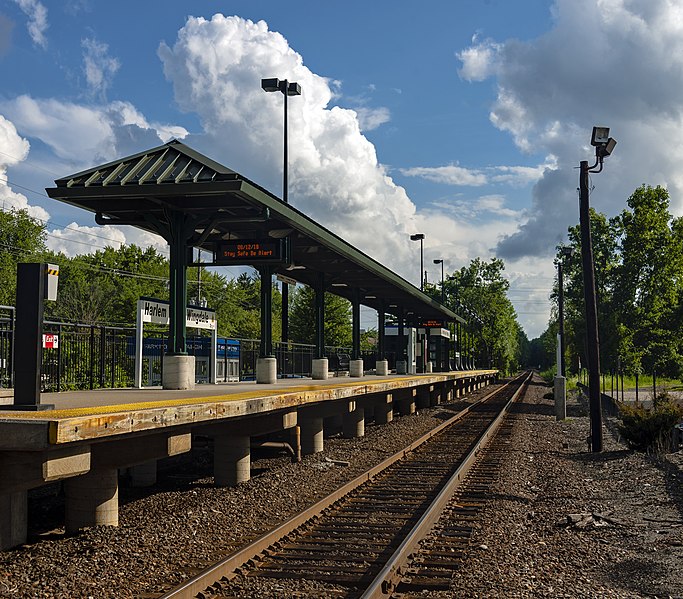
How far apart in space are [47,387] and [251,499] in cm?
746

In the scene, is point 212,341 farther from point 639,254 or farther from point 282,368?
point 639,254

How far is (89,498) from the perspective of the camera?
29.0 feet

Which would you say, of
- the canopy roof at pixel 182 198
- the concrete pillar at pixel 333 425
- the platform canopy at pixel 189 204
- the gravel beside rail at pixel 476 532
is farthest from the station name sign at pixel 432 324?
the gravel beside rail at pixel 476 532

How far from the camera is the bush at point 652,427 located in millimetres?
16737

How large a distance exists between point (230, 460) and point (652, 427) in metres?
9.97

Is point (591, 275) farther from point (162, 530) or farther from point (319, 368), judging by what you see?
point (162, 530)

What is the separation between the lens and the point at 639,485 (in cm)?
1286

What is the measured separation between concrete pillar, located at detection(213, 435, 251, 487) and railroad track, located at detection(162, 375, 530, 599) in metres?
1.91

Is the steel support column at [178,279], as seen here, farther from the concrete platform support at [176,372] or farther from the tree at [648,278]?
the tree at [648,278]

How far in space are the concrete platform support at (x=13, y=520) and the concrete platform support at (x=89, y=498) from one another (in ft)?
2.09

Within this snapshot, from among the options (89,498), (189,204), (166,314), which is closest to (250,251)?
(166,314)

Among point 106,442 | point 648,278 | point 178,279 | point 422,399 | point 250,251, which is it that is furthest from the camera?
point 648,278

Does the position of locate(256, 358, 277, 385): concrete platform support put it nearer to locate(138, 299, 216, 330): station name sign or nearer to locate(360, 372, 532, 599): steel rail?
locate(138, 299, 216, 330): station name sign

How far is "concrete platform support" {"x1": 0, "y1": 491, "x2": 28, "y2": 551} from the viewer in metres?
8.00
